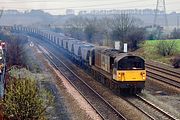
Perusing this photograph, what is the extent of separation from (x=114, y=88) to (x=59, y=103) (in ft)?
16.1

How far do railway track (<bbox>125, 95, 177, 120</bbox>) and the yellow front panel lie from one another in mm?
1211

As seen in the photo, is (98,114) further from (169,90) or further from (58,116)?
(169,90)

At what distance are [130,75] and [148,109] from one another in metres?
4.04

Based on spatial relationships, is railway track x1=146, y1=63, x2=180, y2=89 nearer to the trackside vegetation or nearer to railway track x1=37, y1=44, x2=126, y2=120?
railway track x1=37, y1=44, x2=126, y2=120

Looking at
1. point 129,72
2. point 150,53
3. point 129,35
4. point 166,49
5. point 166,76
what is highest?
point 129,35

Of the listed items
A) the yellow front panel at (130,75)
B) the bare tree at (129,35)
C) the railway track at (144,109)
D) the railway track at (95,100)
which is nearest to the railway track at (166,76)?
the yellow front panel at (130,75)

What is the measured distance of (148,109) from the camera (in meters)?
21.4

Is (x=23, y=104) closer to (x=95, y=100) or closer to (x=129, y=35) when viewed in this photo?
(x=95, y=100)

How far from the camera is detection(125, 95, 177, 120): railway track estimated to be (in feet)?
63.6

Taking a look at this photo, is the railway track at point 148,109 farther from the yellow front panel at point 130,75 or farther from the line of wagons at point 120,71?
the yellow front panel at point 130,75

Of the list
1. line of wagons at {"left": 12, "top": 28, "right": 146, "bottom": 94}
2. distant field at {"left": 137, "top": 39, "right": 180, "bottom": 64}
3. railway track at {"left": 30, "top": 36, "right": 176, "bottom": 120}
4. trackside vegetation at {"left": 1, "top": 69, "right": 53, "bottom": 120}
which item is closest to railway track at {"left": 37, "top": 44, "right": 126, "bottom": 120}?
railway track at {"left": 30, "top": 36, "right": 176, "bottom": 120}

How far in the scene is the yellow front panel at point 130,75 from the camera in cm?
2484

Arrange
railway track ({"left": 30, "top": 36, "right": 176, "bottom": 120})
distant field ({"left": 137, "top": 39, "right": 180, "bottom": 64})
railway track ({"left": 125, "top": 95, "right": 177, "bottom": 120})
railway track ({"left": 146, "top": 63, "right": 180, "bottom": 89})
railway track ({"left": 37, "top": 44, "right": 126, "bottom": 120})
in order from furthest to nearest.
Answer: distant field ({"left": 137, "top": 39, "right": 180, "bottom": 64}) → railway track ({"left": 146, "top": 63, "right": 180, "bottom": 89}) → railway track ({"left": 37, "top": 44, "right": 126, "bottom": 120}) → railway track ({"left": 30, "top": 36, "right": 176, "bottom": 120}) → railway track ({"left": 125, "top": 95, "right": 177, "bottom": 120})

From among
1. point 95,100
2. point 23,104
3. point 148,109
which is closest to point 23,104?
point 23,104
